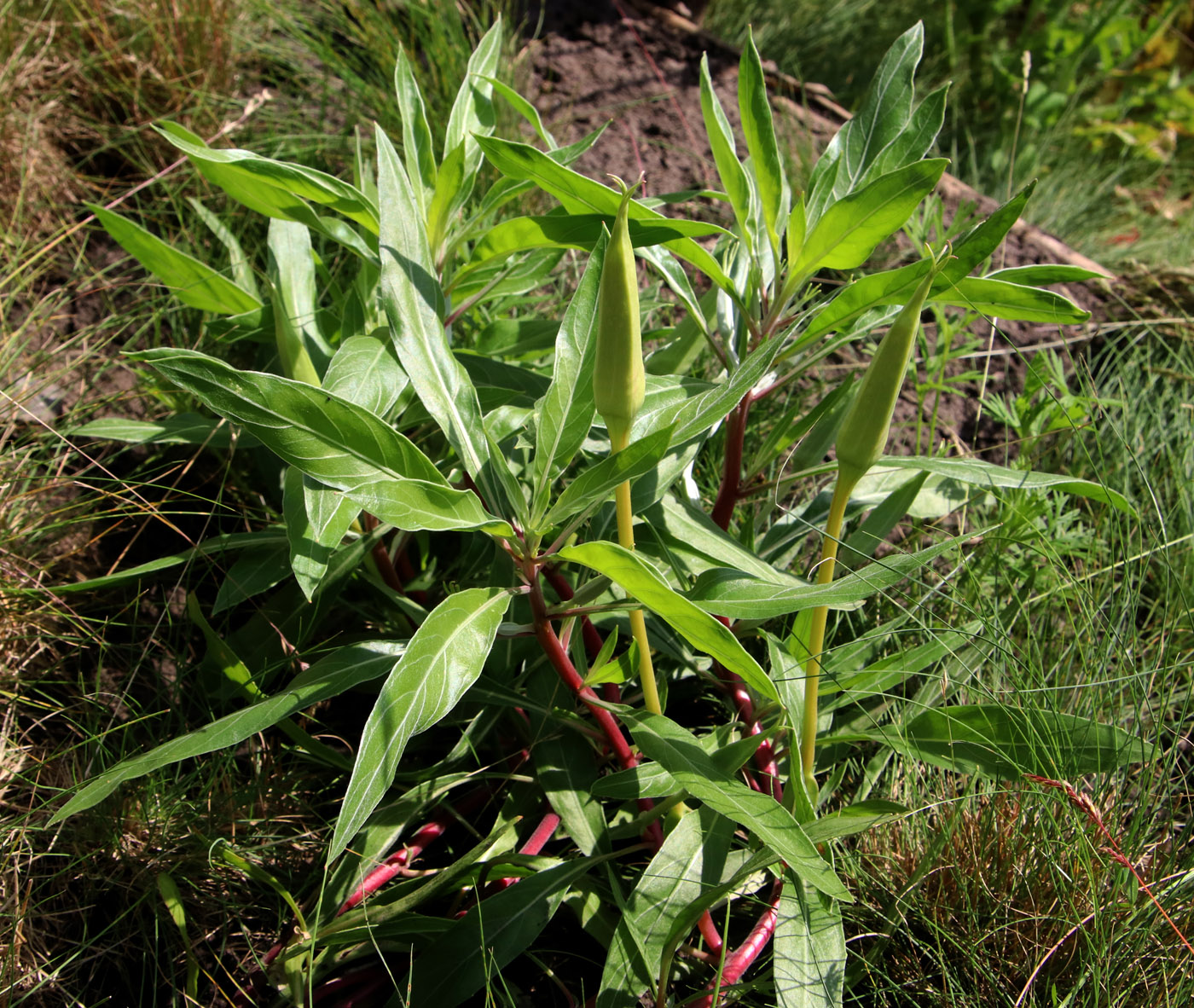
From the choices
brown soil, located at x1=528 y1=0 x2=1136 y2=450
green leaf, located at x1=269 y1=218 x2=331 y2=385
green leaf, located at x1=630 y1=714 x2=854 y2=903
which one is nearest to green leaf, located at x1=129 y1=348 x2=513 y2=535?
green leaf, located at x1=630 y1=714 x2=854 y2=903

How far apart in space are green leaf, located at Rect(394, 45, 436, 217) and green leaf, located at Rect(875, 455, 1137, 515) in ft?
2.89

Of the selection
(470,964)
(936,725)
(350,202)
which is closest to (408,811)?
(470,964)

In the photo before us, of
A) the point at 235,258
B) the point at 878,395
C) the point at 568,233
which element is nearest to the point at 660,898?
the point at 878,395

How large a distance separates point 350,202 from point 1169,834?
5.11 feet

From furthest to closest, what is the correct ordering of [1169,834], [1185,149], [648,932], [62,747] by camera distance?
[1185,149] → [62,747] → [1169,834] → [648,932]

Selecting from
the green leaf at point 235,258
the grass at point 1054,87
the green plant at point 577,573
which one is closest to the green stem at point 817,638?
the green plant at point 577,573

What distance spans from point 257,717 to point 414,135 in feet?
3.40

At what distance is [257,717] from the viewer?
113 centimetres

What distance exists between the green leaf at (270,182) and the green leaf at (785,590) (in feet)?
2.62

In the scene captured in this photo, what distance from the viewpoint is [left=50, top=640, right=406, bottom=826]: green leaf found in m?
1.08

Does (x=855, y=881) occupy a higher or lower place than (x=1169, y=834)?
lower

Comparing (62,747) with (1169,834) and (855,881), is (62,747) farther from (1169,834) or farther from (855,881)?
(1169,834)

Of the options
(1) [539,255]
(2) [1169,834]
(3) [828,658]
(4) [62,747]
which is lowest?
(4) [62,747]

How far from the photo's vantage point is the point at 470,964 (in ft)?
4.10
